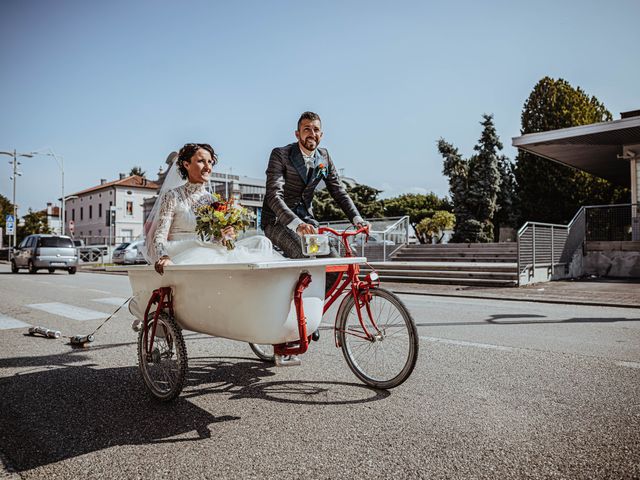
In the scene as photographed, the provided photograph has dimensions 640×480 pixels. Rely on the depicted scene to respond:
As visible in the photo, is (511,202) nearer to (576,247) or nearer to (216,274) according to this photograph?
(576,247)

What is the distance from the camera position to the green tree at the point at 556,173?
30.0 metres

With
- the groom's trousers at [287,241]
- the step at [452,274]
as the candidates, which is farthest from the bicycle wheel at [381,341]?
the step at [452,274]

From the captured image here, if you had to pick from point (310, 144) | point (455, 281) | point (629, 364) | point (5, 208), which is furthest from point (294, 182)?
point (5, 208)

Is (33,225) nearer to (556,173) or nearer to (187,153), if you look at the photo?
(556,173)

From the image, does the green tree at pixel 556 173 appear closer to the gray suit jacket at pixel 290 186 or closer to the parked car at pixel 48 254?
the parked car at pixel 48 254

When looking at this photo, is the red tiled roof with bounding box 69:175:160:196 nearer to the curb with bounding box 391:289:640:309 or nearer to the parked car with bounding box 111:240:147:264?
the parked car with bounding box 111:240:147:264

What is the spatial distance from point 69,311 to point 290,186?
258 inches

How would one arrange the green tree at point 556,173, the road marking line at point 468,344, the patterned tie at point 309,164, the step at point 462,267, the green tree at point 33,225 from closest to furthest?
1. the patterned tie at point 309,164
2. the road marking line at point 468,344
3. the step at point 462,267
4. the green tree at point 556,173
5. the green tree at point 33,225

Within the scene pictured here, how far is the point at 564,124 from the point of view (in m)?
32.9

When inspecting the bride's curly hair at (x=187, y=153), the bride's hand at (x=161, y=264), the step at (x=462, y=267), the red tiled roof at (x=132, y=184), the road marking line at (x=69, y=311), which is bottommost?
the road marking line at (x=69, y=311)

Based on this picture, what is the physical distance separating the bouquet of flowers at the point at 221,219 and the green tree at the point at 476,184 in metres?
30.2

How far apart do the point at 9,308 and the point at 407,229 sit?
17631 millimetres

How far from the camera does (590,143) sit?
1869 cm

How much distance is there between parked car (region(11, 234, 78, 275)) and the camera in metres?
22.7
